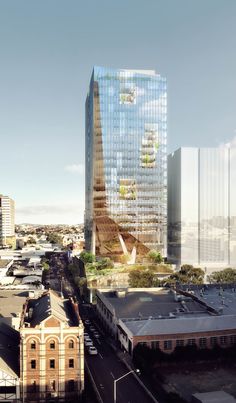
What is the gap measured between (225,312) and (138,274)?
171 feet

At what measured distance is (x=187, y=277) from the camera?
14225cm

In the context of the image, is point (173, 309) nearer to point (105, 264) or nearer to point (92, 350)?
point (92, 350)

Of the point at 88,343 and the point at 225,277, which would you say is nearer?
the point at 88,343

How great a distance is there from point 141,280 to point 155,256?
4662 cm

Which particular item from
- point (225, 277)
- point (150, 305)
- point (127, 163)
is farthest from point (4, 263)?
point (150, 305)

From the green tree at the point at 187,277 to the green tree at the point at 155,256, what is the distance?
20.5m

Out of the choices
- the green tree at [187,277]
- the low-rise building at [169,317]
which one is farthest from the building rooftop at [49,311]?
the green tree at [187,277]

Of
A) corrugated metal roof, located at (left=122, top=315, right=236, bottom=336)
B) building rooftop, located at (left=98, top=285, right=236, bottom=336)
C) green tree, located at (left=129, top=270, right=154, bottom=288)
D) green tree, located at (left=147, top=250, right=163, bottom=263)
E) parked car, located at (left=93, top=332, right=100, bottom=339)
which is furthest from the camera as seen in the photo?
green tree, located at (left=147, top=250, right=163, bottom=263)

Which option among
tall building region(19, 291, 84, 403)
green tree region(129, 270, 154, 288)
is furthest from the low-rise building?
green tree region(129, 270, 154, 288)

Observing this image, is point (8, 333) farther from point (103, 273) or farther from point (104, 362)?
point (103, 273)

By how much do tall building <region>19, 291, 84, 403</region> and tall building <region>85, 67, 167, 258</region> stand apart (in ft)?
388

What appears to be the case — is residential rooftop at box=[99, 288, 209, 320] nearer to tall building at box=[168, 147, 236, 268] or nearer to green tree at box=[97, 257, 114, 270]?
green tree at box=[97, 257, 114, 270]

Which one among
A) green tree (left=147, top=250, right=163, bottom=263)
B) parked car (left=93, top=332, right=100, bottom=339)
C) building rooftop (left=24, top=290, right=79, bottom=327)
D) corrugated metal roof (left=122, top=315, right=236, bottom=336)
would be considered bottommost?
parked car (left=93, top=332, right=100, bottom=339)

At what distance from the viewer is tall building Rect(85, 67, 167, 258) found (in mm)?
176000
